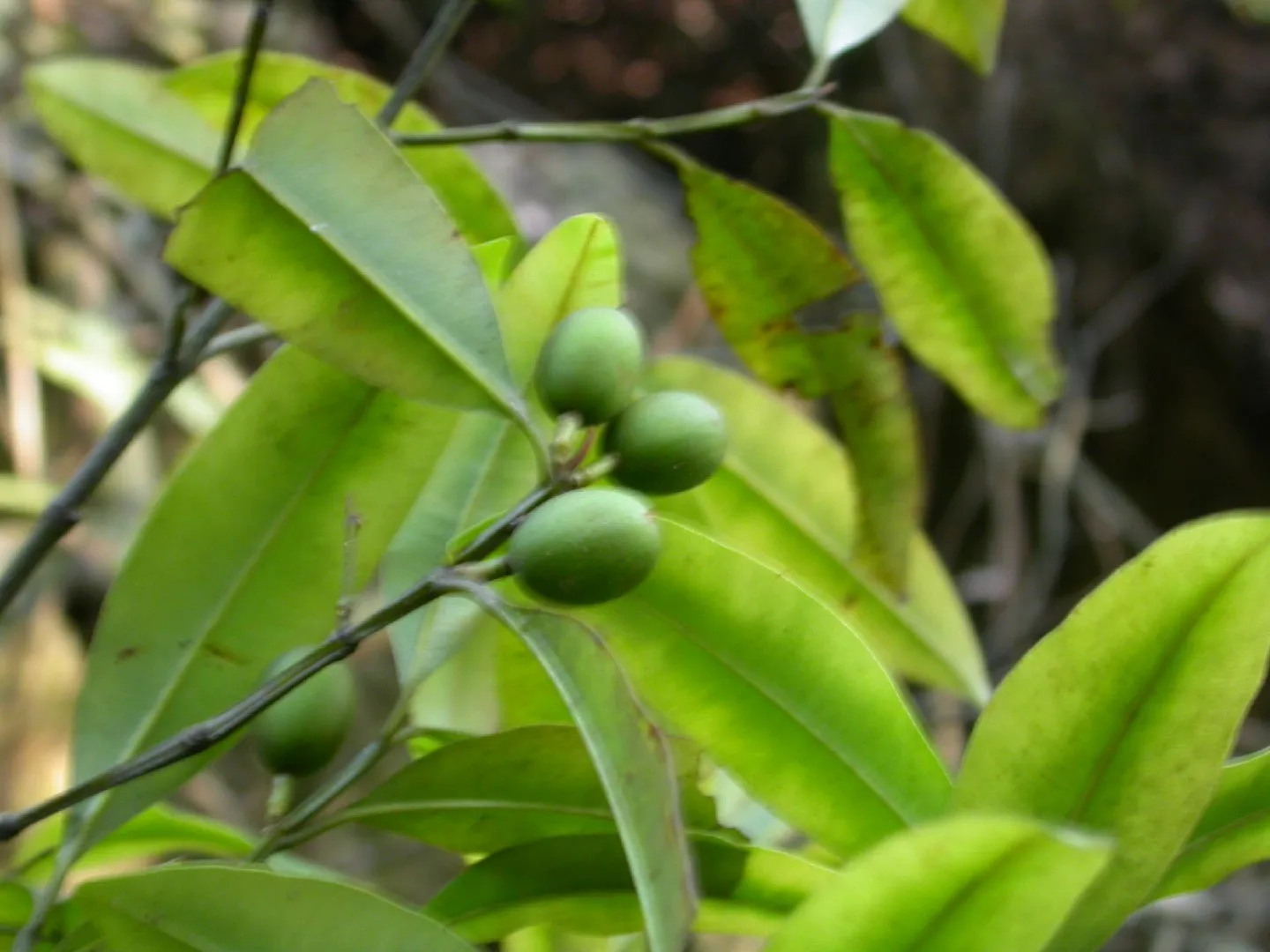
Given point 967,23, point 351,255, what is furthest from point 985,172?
point 351,255

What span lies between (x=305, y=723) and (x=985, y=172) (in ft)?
7.94

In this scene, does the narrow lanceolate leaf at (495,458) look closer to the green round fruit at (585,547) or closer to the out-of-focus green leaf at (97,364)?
the green round fruit at (585,547)

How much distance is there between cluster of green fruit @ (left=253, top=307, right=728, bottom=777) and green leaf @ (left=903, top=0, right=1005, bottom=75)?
0.34m

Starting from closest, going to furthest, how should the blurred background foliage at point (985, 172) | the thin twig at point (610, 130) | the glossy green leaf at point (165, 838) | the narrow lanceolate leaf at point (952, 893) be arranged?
the narrow lanceolate leaf at point (952, 893)
the thin twig at point (610, 130)
the glossy green leaf at point (165, 838)
the blurred background foliage at point (985, 172)

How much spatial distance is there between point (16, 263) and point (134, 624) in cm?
160

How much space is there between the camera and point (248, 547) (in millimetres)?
459

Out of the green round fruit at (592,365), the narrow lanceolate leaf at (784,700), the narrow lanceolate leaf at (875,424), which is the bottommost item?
the narrow lanceolate leaf at (784,700)

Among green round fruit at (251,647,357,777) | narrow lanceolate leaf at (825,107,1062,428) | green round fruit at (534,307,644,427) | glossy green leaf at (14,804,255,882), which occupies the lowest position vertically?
green round fruit at (251,647,357,777)

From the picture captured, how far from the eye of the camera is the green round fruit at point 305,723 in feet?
1.38

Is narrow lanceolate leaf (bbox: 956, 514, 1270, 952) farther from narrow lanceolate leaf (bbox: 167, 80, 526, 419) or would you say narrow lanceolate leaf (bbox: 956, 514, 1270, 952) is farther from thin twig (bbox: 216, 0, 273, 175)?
thin twig (bbox: 216, 0, 273, 175)

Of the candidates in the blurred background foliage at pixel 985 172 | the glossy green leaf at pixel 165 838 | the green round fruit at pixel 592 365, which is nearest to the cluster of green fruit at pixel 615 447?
the green round fruit at pixel 592 365

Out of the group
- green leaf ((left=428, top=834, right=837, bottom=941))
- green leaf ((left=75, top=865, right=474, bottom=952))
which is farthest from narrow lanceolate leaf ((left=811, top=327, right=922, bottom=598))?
green leaf ((left=75, top=865, right=474, bottom=952))

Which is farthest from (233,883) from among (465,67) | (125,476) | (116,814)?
(465,67)

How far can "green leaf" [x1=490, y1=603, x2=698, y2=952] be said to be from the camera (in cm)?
29
